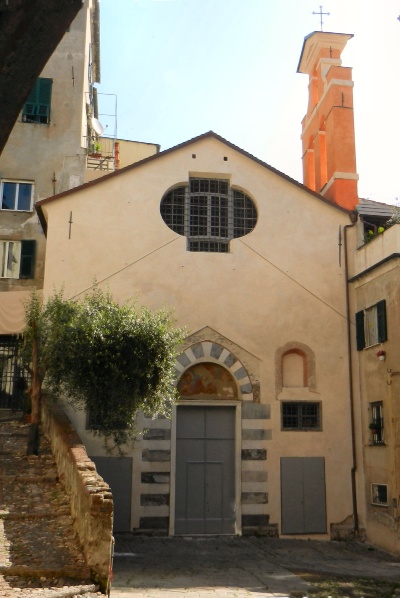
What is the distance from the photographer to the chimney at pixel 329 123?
792 inches

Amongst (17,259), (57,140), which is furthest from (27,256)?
(57,140)

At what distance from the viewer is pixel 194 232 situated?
60.5 feet

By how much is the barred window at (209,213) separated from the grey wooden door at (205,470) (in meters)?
4.66

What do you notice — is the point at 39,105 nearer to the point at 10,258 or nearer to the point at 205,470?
the point at 10,258

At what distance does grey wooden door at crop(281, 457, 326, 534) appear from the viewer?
54.0 ft

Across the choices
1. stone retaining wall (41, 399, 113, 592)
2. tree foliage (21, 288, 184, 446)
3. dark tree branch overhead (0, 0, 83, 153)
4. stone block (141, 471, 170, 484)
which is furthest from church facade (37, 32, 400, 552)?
dark tree branch overhead (0, 0, 83, 153)

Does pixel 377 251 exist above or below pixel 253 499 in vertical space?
above

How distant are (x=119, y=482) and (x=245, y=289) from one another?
19.8 feet

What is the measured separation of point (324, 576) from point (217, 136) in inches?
476

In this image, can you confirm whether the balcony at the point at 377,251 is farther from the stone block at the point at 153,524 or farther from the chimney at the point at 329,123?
the stone block at the point at 153,524

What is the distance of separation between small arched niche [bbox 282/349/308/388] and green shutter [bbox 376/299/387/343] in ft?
7.49

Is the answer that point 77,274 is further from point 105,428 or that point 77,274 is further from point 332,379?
point 332,379

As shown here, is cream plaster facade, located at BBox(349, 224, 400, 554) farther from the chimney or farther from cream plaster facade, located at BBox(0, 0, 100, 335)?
cream plaster facade, located at BBox(0, 0, 100, 335)

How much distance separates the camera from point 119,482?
16.0 meters
